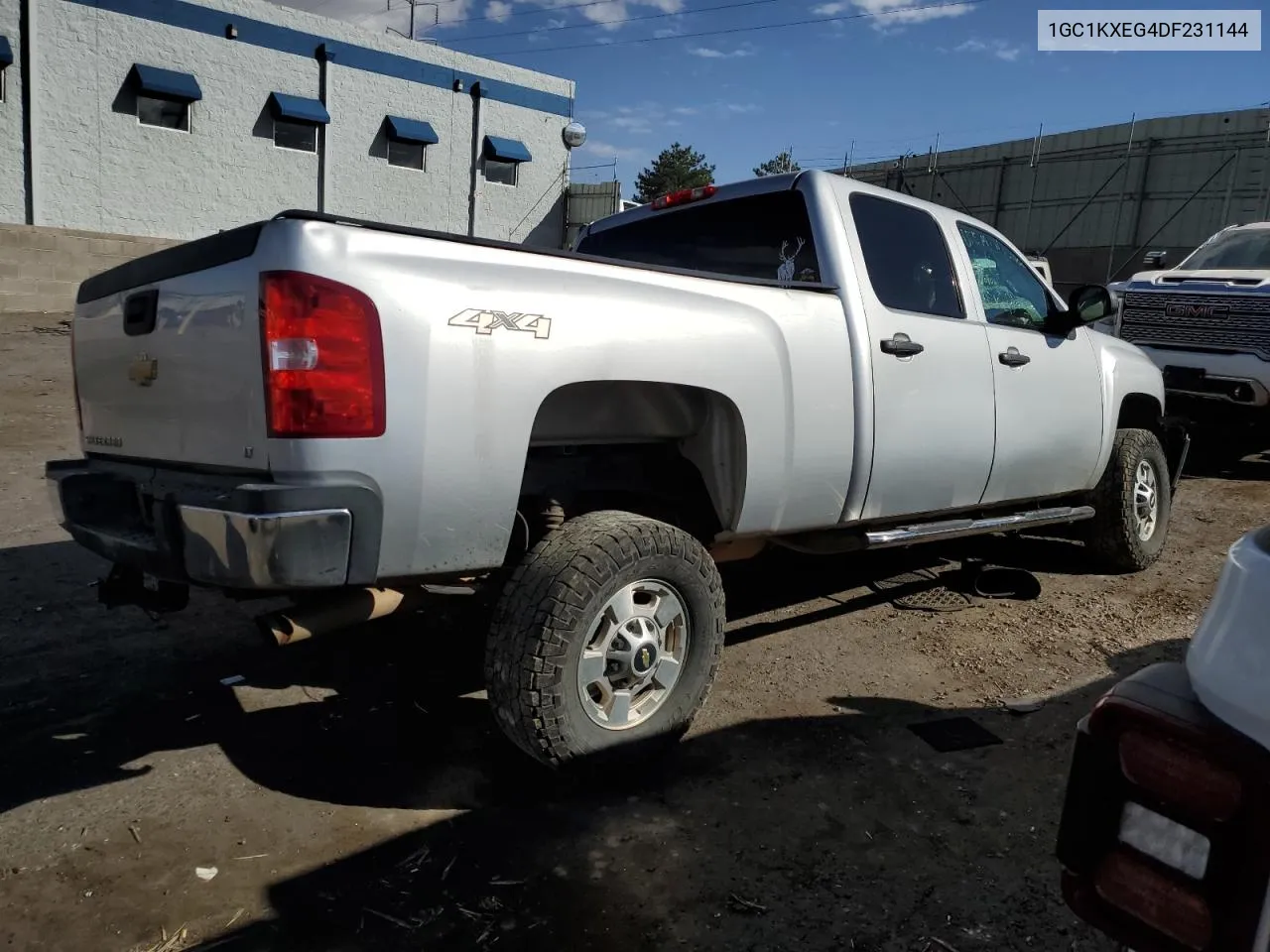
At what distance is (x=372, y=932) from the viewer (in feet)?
7.50

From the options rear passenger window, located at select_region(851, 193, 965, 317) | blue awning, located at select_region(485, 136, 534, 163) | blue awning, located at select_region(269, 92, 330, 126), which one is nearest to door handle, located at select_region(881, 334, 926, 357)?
rear passenger window, located at select_region(851, 193, 965, 317)

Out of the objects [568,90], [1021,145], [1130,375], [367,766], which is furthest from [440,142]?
[367,766]

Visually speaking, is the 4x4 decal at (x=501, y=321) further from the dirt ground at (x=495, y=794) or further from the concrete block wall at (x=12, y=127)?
the concrete block wall at (x=12, y=127)

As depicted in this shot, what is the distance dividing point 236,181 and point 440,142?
195 inches

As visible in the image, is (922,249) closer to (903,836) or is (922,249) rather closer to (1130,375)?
(1130,375)

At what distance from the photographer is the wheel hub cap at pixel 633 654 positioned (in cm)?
292

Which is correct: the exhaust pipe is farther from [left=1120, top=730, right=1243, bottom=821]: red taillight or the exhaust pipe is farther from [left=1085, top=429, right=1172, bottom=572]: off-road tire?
[left=1085, top=429, right=1172, bottom=572]: off-road tire

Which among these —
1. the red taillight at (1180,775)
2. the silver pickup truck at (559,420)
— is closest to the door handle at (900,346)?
the silver pickup truck at (559,420)

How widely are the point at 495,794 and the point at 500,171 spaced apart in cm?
2176

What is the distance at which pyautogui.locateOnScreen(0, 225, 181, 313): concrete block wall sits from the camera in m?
14.3

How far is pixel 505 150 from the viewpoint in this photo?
22.1 metres

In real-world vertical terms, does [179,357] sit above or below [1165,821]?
above

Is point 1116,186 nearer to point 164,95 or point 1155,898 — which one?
point 164,95

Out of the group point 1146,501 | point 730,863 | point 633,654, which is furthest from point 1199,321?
point 730,863
